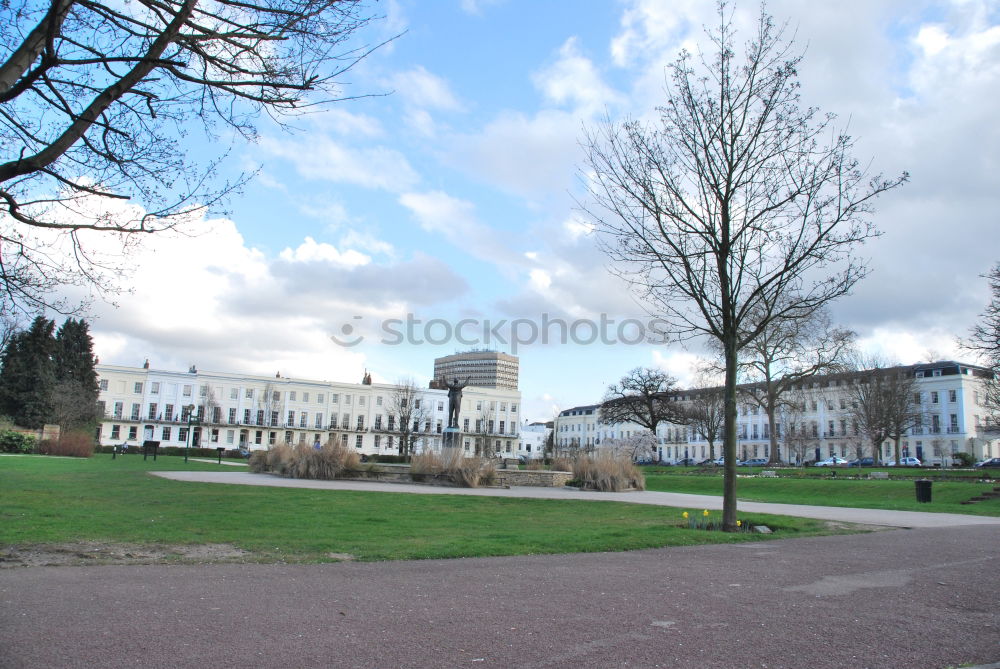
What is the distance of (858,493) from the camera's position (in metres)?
29.2

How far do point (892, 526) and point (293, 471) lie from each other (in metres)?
21.8

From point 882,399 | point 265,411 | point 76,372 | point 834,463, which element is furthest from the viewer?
point 265,411

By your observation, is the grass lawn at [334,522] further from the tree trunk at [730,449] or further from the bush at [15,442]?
the bush at [15,442]

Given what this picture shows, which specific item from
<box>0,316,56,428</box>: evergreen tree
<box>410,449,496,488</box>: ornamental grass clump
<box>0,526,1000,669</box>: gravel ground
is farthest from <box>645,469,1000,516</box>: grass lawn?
<box>0,316,56,428</box>: evergreen tree

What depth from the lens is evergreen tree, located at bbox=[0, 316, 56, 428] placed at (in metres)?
67.9

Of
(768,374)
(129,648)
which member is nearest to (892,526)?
(129,648)

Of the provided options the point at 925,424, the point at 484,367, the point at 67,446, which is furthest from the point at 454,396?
the point at 484,367

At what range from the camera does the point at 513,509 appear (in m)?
17.3

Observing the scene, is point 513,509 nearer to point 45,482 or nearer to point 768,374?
point 45,482

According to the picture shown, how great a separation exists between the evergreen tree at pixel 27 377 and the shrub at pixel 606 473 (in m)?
58.4

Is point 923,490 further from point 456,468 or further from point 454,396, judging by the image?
point 454,396

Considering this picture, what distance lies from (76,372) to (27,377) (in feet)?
16.8

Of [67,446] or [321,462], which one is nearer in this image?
[321,462]

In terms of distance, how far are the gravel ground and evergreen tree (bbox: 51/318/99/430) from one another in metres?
60.7
